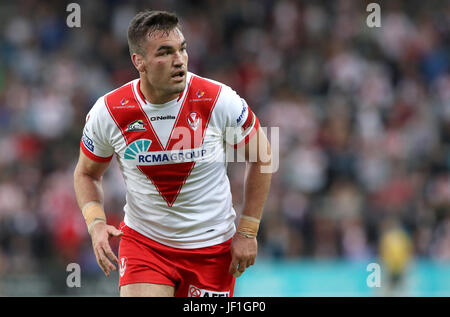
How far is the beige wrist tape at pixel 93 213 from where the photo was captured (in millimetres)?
4941

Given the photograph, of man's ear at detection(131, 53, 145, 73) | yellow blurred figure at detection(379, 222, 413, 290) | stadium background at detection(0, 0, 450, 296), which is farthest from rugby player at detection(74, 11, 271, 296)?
yellow blurred figure at detection(379, 222, 413, 290)

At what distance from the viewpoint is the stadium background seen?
11.9 metres

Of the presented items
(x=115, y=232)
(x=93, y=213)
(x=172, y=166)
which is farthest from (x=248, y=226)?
(x=93, y=213)

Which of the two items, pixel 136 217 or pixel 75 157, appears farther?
pixel 75 157

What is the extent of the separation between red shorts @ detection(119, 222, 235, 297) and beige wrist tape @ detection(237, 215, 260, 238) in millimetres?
179

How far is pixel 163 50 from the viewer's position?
4.72 meters

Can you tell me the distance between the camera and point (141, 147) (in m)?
4.85

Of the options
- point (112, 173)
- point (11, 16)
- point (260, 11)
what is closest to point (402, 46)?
point (260, 11)

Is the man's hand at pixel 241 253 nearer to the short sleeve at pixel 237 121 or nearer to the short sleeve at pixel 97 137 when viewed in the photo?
the short sleeve at pixel 237 121

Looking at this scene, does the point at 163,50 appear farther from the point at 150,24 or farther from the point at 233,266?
the point at 233,266

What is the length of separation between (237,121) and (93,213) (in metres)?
1.13

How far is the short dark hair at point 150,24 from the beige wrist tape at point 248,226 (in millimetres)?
1290

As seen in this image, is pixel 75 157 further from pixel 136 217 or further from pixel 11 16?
pixel 136 217

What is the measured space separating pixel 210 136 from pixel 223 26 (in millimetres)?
11284
